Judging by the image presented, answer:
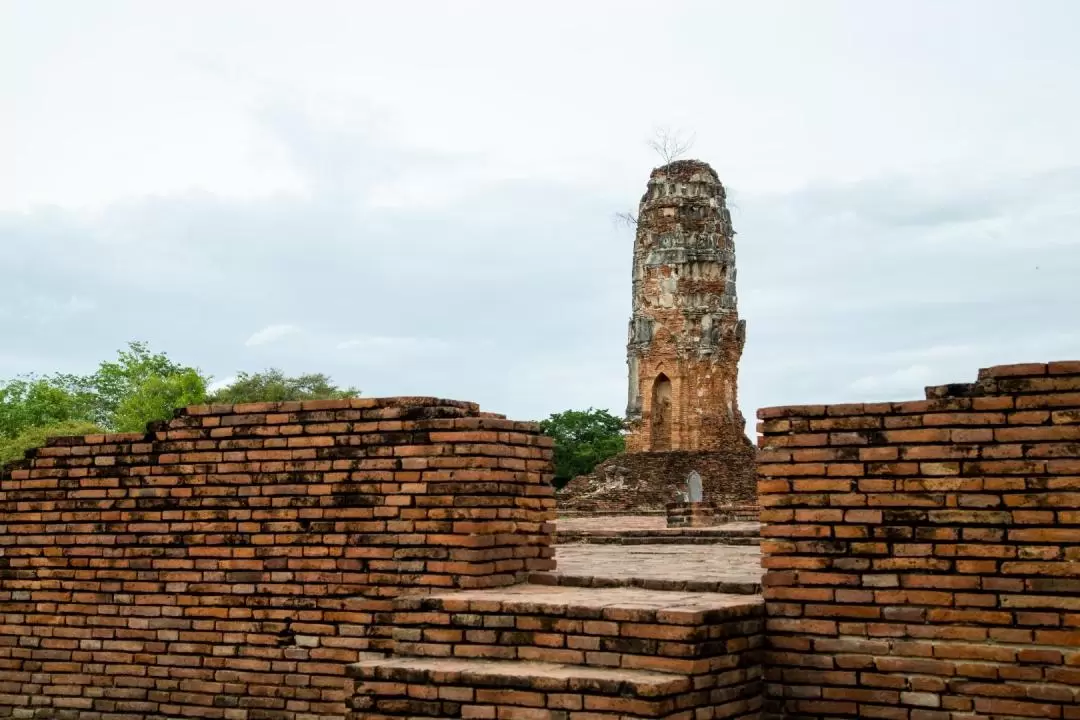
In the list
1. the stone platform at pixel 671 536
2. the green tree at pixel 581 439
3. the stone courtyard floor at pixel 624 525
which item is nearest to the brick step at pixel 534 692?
the stone platform at pixel 671 536

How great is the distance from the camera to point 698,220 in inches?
1384

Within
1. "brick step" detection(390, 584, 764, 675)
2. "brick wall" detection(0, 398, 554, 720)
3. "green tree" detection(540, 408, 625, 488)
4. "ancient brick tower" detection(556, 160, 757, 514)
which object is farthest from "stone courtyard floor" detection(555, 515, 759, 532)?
"green tree" detection(540, 408, 625, 488)

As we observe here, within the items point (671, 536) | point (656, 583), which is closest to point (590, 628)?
point (656, 583)

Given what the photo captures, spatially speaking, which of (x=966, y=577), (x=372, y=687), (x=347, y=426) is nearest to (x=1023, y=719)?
(x=966, y=577)

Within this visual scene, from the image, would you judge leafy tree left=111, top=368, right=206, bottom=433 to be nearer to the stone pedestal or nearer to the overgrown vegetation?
the overgrown vegetation

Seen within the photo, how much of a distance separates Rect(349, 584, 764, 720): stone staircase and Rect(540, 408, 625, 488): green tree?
37.8 m

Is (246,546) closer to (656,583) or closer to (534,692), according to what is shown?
(656,583)

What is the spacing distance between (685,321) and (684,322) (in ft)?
0.13

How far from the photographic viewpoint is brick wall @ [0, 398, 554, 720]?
20.2ft

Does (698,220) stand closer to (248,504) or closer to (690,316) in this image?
(690,316)

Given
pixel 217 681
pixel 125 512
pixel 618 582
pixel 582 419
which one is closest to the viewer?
pixel 618 582

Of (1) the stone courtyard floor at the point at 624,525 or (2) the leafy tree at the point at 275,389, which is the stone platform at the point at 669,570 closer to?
(1) the stone courtyard floor at the point at 624,525

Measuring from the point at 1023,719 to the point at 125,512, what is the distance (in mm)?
4829

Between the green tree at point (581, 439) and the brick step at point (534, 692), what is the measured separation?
38054mm
